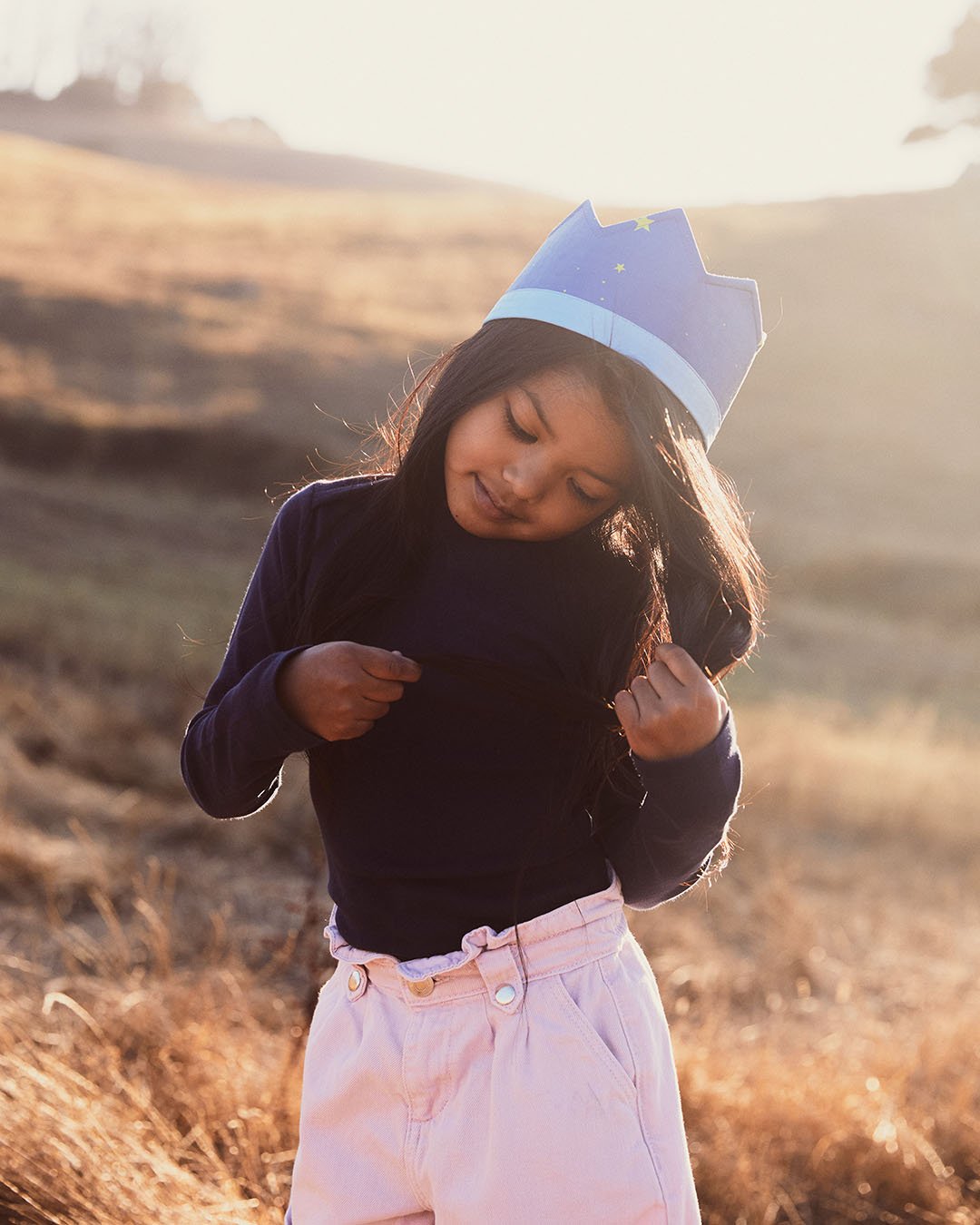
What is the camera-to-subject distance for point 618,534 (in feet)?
5.16

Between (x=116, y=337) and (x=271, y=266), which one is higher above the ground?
(x=116, y=337)

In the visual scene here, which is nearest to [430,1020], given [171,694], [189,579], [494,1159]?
[494,1159]

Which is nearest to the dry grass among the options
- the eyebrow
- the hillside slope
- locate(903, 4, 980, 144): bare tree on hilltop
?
the eyebrow

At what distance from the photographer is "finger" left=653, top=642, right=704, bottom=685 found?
4.45ft

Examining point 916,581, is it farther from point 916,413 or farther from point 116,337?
point 116,337

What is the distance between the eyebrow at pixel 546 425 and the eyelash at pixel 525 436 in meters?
0.02

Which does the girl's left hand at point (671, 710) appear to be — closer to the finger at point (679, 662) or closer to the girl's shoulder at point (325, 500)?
the finger at point (679, 662)

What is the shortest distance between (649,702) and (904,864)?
5.43 meters

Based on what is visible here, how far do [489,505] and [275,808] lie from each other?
3800 mm

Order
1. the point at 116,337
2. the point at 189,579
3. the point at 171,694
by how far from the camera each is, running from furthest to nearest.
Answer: the point at 116,337
the point at 189,579
the point at 171,694

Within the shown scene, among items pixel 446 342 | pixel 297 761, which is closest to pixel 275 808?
pixel 297 761

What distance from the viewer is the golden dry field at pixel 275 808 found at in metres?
2.47

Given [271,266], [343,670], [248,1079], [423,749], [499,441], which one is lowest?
[271,266]

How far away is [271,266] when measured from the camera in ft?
84.5
